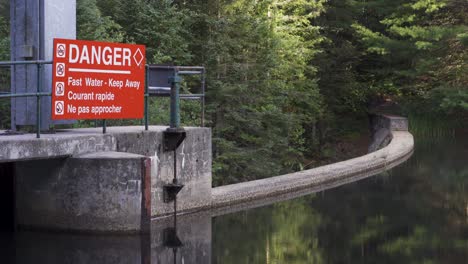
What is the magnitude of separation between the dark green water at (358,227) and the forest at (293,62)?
5.24 m

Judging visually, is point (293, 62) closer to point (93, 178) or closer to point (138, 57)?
point (138, 57)

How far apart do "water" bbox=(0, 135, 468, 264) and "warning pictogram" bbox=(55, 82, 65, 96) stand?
190 cm

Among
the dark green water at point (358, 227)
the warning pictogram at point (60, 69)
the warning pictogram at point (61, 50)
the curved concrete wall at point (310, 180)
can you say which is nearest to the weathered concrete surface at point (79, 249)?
the dark green water at point (358, 227)

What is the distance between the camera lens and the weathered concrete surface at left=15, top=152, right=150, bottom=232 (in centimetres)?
1101

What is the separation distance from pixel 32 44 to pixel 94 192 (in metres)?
2.47

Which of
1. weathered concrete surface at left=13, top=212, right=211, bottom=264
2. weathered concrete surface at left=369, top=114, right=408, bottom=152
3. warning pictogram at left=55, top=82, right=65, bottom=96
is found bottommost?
weathered concrete surface at left=13, top=212, right=211, bottom=264

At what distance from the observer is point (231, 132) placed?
80.3 feet

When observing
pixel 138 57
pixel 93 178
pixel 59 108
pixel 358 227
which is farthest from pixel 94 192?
pixel 358 227

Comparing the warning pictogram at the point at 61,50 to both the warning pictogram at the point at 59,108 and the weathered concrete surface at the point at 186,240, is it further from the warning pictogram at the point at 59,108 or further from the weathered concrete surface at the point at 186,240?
the weathered concrete surface at the point at 186,240

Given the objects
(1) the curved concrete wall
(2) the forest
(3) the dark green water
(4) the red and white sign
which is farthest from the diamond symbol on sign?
(2) the forest

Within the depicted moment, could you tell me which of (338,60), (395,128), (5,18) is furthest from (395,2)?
(5,18)

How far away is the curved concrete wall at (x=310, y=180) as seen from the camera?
14.2m

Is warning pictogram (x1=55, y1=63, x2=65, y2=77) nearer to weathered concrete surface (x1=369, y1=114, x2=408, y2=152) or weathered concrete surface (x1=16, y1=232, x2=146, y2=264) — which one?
weathered concrete surface (x1=16, y1=232, x2=146, y2=264)

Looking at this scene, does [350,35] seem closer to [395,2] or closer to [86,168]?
[395,2]
